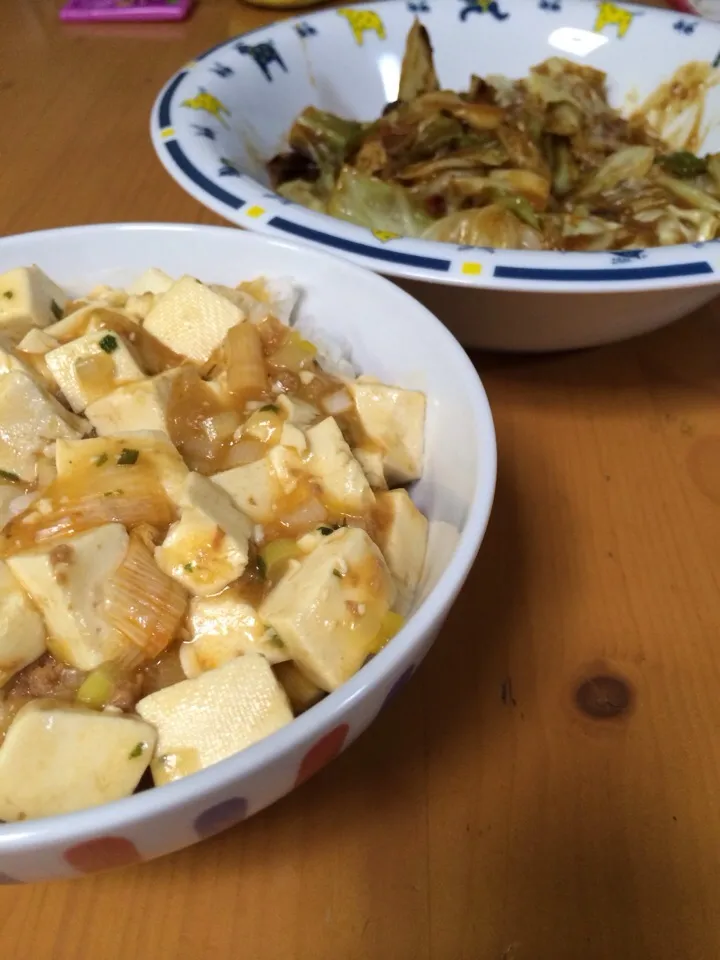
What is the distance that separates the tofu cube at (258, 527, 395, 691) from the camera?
658 millimetres

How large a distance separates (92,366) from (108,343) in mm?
31

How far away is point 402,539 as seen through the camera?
77 centimetres

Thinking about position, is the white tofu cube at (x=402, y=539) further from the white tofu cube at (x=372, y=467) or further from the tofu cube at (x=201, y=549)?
the tofu cube at (x=201, y=549)

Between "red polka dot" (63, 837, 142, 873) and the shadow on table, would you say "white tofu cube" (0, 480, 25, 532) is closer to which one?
"red polka dot" (63, 837, 142, 873)

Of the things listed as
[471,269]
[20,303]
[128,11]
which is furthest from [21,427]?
[128,11]

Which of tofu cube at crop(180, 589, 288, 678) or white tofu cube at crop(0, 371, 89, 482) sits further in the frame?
white tofu cube at crop(0, 371, 89, 482)

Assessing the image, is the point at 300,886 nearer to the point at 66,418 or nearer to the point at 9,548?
the point at 9,548

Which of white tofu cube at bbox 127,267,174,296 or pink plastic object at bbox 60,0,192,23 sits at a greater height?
pink plastic object at bbox 60,0,192,23

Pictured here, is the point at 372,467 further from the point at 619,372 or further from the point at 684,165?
the point at 684,165

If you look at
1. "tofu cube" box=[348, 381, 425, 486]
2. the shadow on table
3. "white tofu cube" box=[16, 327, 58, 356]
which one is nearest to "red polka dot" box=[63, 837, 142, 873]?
"tofu cube" box=[348, 381, 425, 486]

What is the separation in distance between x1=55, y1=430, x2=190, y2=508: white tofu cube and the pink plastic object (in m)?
2.20

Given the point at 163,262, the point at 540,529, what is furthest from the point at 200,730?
the point at 163,262

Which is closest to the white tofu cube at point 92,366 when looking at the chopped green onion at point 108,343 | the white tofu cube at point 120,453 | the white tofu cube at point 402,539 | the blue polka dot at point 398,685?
the chopped green onion at point 108,343

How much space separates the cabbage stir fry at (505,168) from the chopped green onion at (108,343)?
51 cm
